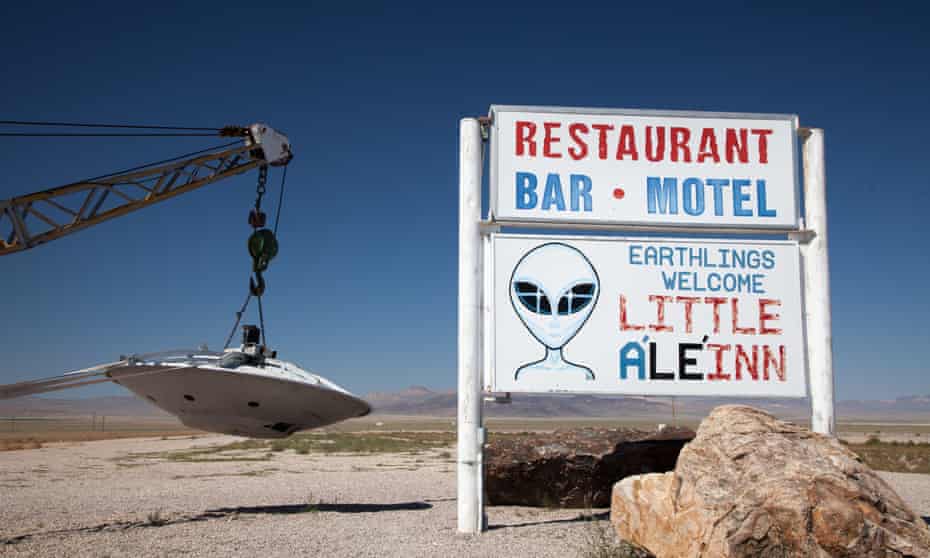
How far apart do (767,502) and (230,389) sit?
7.49 metres

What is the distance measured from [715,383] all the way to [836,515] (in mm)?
3496

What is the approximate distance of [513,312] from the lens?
9078mm

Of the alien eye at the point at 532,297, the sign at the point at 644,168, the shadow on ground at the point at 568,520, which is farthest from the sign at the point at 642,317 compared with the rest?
the shadow on ground at the point at 568,520

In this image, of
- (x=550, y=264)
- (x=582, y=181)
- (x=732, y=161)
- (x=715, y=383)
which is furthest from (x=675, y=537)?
(x=732, y=161)

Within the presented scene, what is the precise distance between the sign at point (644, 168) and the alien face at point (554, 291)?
0.50m

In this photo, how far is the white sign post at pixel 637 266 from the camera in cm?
898

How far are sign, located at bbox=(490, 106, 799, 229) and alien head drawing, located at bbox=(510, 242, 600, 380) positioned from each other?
50 cm

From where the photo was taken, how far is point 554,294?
9164 mm

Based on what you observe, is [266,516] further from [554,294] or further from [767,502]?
[767,502]

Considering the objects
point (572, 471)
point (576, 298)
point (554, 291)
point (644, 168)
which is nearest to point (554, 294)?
point (554, 291)

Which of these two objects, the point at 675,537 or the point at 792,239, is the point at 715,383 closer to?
the point at 792,239

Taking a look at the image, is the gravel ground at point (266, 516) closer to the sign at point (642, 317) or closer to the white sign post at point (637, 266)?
the white sign post at point (637, 266)

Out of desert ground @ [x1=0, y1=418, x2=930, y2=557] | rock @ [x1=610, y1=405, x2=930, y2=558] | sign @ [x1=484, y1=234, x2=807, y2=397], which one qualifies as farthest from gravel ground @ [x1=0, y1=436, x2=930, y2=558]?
sign @ [x1=484, y1=234, x2=807, y2=397]

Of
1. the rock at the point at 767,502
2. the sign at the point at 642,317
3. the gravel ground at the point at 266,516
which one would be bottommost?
the gravel ground at the point at 266,516
